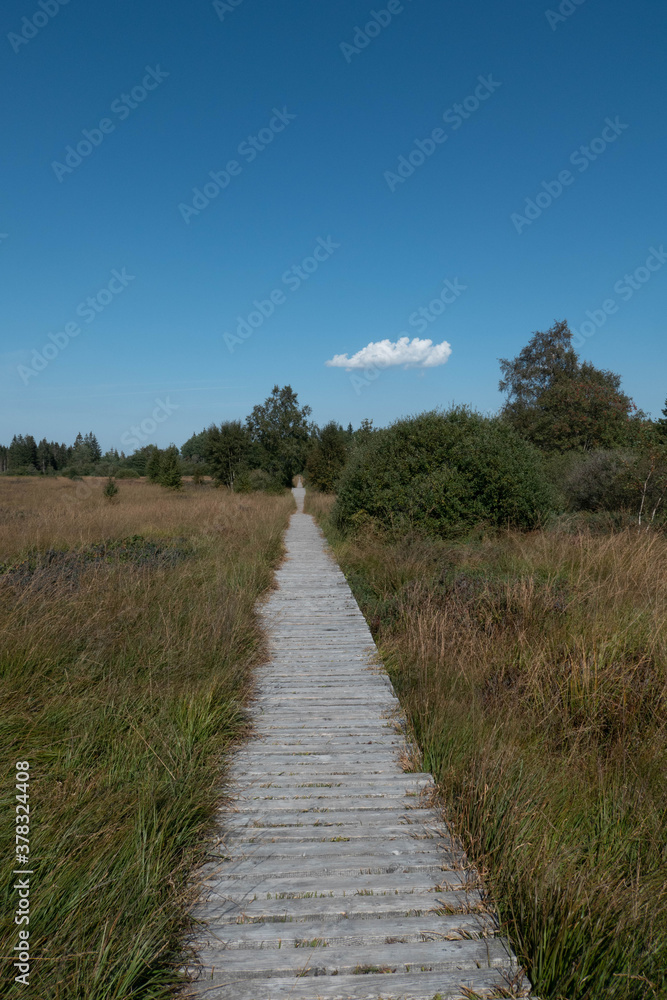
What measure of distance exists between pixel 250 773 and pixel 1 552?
7.36 m

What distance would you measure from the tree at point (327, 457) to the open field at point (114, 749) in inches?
899

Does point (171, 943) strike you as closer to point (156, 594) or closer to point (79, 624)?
point (79, 624)

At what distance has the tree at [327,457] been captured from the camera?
29578 millimetres

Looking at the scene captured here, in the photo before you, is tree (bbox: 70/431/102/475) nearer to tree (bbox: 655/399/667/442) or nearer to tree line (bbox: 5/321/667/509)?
tree line (bbox: 5/321/667/509)

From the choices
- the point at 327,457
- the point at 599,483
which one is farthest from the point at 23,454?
the point at 599,483

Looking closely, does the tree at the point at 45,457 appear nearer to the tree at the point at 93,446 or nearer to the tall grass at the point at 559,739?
the tree at the point at 93,446

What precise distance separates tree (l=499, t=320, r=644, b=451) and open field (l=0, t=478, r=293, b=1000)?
24406 millimetres

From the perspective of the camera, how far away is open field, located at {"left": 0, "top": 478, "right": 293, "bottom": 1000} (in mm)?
1908

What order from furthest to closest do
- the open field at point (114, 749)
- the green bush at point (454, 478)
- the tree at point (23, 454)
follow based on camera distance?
1. the tree at point (23, 454)
2. the green bush at point (454, 478)
3. the open field at point (114, 749)

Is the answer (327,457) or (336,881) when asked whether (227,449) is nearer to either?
(327,457)

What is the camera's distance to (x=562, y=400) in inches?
1284

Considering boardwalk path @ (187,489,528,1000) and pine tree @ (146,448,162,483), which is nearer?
boardwalk path @ (187,489,528,1000)

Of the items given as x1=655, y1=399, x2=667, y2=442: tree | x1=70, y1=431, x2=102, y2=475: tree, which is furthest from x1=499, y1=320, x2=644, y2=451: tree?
x1=70, y1=431, x2=102, y2=475: tree

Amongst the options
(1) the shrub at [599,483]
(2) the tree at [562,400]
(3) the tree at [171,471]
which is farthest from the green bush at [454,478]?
(3) the tree at [171,471]
